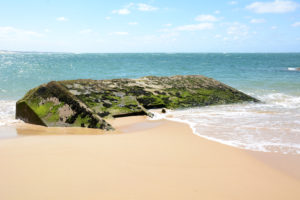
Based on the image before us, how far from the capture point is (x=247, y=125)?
23.2 ft

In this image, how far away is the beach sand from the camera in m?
3.37

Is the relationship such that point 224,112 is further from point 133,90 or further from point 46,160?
point 46,160

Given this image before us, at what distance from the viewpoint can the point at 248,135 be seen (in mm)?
6129

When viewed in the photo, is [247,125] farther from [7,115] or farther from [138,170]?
[7,115]

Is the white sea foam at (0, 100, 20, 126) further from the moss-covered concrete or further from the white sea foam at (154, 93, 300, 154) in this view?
the white sea foam at (154, 93, 300, 154)

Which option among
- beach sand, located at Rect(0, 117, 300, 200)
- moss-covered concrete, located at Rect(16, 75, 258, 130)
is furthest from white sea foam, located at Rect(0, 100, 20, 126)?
beach sand, located at Rect(0, 117, 300, 200)

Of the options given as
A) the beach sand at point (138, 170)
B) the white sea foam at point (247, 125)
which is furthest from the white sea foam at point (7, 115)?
the white sea foam at point (247, 125)

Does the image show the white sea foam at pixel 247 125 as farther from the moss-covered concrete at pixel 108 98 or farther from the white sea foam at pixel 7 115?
the white sea foam at pixel 7 115

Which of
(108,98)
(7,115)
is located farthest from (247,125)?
(7,115)

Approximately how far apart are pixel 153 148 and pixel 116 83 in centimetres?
502

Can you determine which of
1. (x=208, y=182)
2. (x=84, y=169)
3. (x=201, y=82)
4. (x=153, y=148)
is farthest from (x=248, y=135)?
(x=201, y=82)

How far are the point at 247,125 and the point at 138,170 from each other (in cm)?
407

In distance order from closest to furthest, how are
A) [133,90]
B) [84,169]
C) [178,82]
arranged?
[84,169], [133,90], [178,82]

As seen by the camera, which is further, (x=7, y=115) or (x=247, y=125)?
(x=7, y=115)
